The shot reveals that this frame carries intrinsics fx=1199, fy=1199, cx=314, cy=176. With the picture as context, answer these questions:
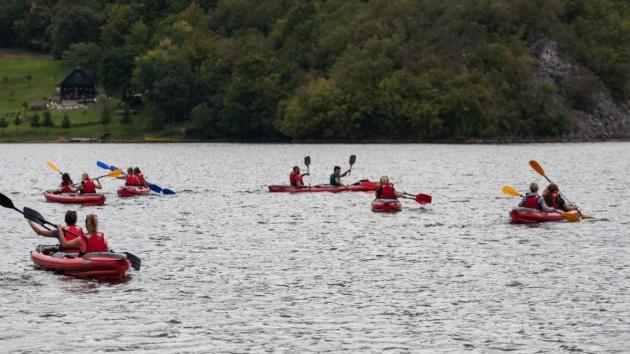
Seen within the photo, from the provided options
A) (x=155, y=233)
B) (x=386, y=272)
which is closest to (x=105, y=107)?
(x=155, y=233)

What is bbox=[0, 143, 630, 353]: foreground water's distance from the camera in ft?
105

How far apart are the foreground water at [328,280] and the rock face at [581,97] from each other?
4490 inches

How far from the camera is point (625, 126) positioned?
7785 inches

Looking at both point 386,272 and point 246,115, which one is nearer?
point 386,272

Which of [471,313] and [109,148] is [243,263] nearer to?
[471,313]

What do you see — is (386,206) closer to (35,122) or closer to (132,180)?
(132,180)

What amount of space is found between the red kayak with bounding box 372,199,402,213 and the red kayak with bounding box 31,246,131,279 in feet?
85.4

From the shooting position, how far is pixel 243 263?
4531cm

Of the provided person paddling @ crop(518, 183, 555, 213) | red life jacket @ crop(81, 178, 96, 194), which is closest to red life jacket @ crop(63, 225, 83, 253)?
person paddling @ crop(518, 183, 555, 213)

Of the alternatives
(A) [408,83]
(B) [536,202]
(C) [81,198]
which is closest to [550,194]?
(B) [536,202]

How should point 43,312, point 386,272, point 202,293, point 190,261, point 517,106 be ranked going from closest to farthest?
point 43,312
point 202,293
point 386,272
point 190,261
point 517,106

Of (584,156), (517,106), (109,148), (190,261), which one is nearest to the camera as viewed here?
(190,261)

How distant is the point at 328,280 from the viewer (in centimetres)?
4100

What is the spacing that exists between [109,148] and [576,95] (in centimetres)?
7671
